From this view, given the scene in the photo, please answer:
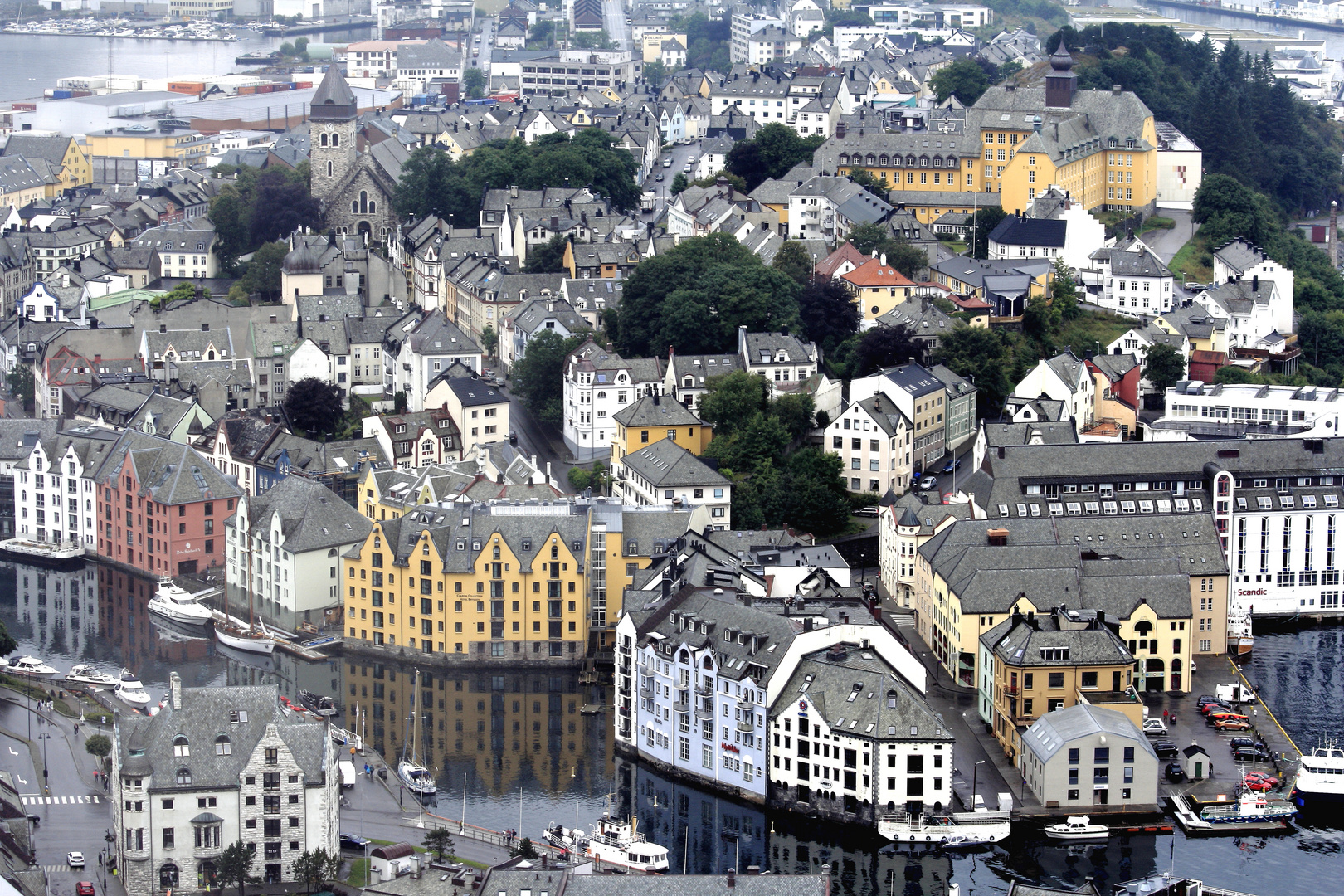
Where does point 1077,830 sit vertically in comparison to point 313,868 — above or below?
below

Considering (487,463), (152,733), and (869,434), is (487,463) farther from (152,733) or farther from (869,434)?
(152,733)

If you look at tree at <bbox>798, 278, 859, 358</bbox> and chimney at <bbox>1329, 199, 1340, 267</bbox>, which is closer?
tree at <bbox>798, 278, 859, 358</bbox>

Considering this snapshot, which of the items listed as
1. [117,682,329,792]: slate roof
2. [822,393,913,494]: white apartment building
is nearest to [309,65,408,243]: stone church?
[822,393,913,494]: white apartment building

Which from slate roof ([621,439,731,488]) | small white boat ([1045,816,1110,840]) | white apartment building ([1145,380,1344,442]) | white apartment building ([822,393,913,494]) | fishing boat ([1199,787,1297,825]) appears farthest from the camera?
white apartment building ([1145,380,1344,442])

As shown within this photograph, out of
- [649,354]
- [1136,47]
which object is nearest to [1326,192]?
[1136,47]

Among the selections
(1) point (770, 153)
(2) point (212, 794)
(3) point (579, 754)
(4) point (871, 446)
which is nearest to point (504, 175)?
(1) point (770, 153)

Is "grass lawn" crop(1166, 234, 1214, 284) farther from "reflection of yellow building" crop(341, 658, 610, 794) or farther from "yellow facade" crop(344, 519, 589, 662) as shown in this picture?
"reflection of yellow building" crop(341, 658, 610, 794)

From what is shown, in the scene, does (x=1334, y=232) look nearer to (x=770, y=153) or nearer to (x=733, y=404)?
(x=770, y=153)
